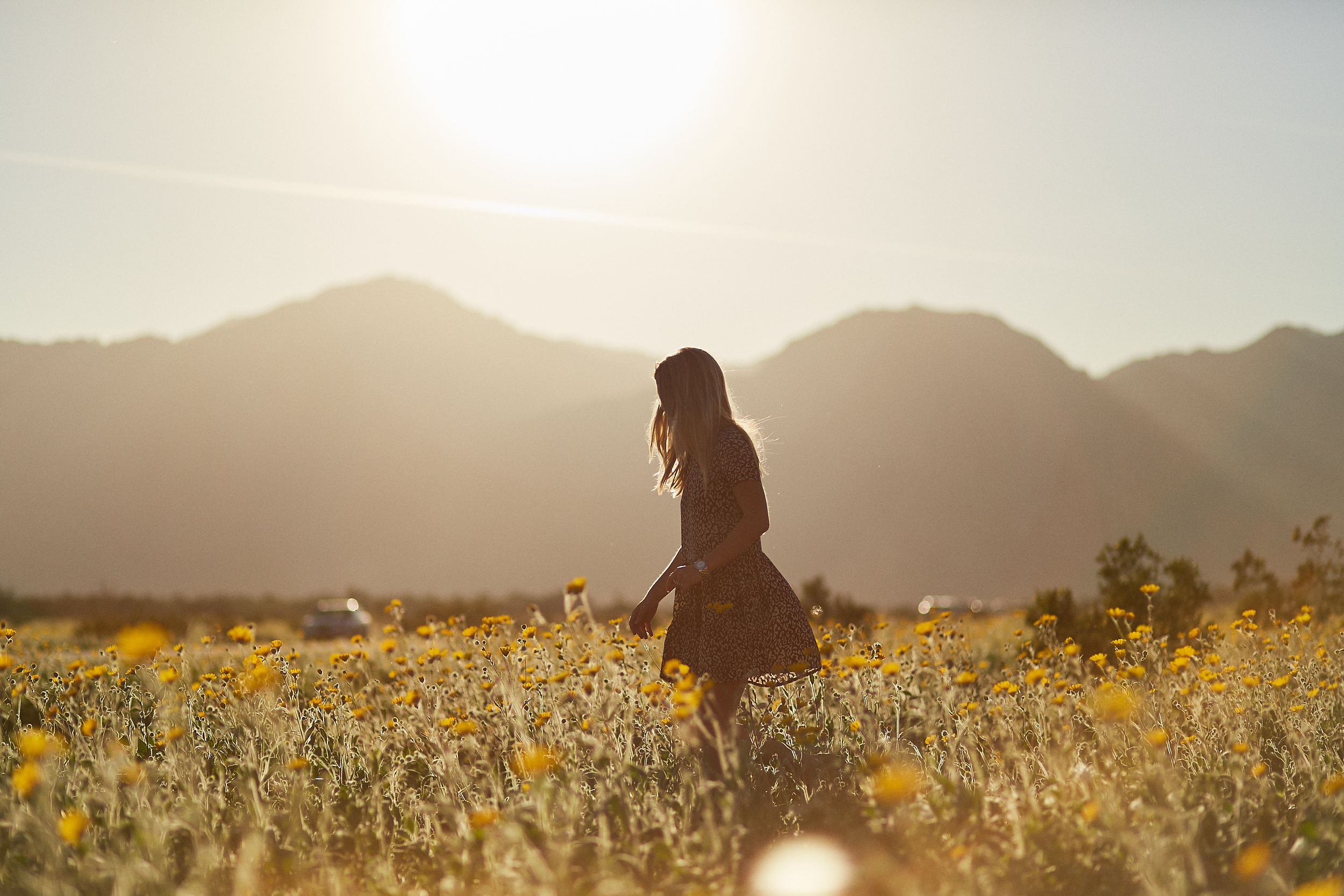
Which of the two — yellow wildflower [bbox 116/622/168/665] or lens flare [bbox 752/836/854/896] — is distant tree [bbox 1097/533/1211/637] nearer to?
lens flare [bbox 752/836/854/896]

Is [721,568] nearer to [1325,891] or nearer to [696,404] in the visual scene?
[696,404]

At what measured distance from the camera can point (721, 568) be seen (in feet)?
13.4

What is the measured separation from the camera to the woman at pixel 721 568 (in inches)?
153

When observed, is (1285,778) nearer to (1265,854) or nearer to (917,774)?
(917,774)

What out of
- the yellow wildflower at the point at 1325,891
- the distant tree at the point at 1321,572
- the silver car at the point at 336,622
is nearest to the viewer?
the yellow wildflower at the point at 1325,891

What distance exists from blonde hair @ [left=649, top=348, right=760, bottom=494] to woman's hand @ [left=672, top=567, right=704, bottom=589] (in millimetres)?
447

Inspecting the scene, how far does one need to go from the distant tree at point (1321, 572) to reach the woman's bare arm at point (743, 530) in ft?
27.7

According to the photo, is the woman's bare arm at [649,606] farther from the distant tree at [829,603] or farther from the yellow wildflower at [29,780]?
the distant tree at [829,603]

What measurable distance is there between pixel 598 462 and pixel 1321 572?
66.9 meters

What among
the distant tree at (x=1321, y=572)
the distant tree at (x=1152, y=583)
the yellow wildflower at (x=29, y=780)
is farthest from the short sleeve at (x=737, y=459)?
the distant tree at (x=1321, y=572)

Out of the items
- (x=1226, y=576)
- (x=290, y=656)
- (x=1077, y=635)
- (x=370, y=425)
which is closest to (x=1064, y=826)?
(x=290, y=656)

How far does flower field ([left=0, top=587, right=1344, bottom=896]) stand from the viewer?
9.54 ft

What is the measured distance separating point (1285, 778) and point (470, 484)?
7268cm

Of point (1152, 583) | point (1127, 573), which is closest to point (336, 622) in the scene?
point (1127, 573)
